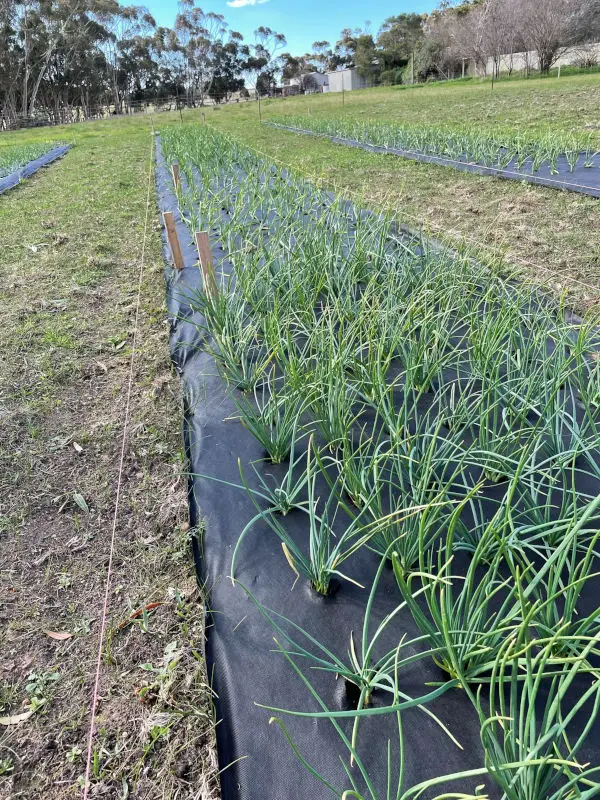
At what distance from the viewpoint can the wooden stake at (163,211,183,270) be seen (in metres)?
3.15

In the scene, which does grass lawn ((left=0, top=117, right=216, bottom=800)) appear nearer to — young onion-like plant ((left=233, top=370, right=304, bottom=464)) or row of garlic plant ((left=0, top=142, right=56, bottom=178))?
young onion-like plant ((left=233, top=370, right=304, bottom=464))

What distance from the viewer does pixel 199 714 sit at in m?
1.12

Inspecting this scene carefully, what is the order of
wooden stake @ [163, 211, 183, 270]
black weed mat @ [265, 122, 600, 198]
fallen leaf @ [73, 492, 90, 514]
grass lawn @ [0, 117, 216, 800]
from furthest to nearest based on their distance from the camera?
black weed mat @ [265, 122, 600, 198], wooden stake @ [163, 211, 183, 270], fallen leaf @ [73, 492, 90, 514], grass lawn @ [0, 117, 216, 800]

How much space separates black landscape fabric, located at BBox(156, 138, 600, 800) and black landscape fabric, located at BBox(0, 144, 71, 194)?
8.73 m

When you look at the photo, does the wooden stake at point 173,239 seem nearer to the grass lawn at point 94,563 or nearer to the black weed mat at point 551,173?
the grass lawn at point 94,563

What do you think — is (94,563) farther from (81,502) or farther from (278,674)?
(278,674)

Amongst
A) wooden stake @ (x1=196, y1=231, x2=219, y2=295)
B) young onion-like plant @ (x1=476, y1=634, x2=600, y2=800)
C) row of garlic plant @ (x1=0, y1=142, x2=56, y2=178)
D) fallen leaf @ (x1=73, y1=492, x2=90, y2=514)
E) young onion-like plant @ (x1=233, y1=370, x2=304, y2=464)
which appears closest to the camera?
young onion-like plant @ (x1=476, y1=634, x2=600, y2=800)

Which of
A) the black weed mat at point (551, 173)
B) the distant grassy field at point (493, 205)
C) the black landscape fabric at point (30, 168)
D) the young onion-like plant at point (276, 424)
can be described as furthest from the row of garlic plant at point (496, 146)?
the black landscape fabric at point (30, 168)

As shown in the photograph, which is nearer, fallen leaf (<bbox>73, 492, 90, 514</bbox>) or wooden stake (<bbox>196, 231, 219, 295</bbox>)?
fallen leaf (<bbox>73, 492, 90, 514</bbox>)

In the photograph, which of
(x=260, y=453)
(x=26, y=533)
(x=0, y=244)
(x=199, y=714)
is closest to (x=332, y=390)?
(x=260, y=453)

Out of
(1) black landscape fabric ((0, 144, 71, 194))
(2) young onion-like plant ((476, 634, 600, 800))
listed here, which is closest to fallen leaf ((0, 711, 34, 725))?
(2) young onion-like plant ((476, 634, 600, 800))

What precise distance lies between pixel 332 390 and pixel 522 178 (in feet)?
17.1

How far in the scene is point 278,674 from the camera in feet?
3.66

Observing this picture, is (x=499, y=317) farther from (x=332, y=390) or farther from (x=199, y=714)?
(x=199, y=714)
